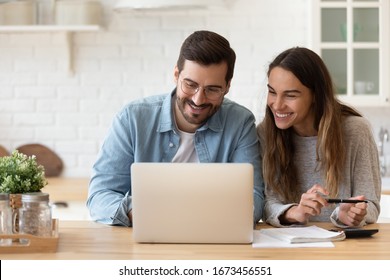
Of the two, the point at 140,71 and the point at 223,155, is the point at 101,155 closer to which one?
the point at 223,155

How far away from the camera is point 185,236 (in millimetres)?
2473

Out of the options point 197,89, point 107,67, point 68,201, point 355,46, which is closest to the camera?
point 197,89

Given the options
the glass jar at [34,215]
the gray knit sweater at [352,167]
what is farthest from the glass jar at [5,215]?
the gray knit sweater at [352,167]

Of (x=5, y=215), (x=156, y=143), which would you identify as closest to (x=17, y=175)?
(x=5, y=215)

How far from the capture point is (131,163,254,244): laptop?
8.02 ft

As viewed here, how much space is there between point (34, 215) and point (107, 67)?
9.43ft

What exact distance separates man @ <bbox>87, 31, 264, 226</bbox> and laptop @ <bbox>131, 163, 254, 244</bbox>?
1.36 ft

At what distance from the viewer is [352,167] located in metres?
3.09

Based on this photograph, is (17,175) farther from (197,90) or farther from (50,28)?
(50,28)

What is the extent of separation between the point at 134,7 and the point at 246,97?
101 cm

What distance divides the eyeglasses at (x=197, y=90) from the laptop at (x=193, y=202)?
0.51m

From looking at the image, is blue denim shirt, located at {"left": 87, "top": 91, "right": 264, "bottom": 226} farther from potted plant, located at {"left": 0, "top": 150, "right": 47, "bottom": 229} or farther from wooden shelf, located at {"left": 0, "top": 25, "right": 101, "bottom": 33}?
wooden shelf, located at {"left": 0, "top": 25, "right": 101, "bottom": 33}

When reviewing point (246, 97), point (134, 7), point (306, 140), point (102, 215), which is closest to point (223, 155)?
point (306, 140)

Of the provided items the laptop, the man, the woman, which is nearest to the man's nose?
the man
